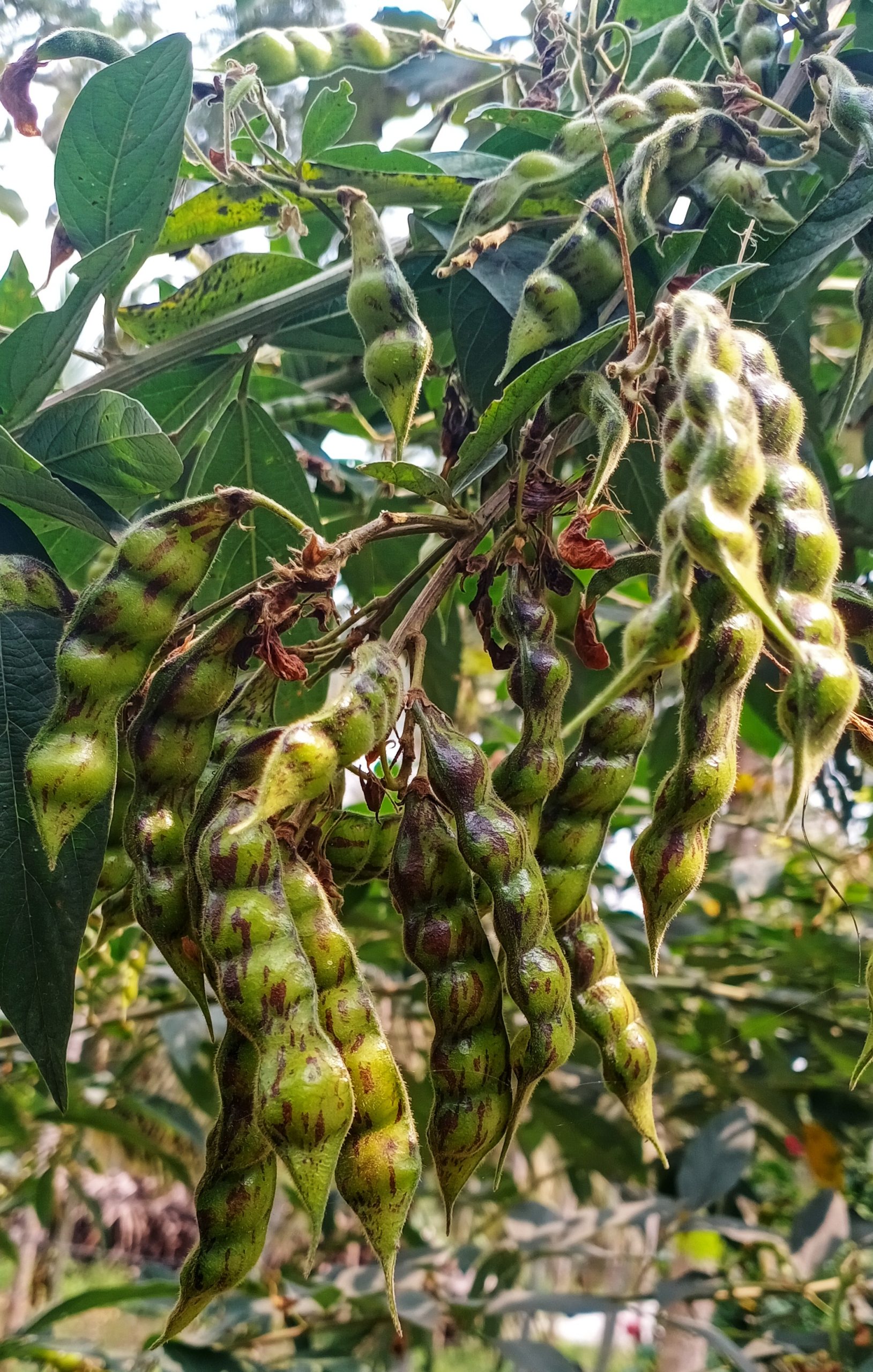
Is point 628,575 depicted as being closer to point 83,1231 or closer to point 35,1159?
point 35,1159

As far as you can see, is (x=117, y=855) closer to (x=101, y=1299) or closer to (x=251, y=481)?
(x=251, y=481)

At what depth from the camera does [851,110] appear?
35.7 inches

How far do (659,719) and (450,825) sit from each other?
1238 millimetres

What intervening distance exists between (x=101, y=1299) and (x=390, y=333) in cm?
160

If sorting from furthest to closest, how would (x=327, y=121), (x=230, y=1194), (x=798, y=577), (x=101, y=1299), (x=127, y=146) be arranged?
(x=101, y=1299) → (x=327, y=121) → (x=127, y=146) → (x=230, y=1194) → (x=798, y=577)

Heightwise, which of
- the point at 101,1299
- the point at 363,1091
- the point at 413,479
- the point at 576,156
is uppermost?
the point at 576,156

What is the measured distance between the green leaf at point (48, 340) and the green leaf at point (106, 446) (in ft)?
0.15

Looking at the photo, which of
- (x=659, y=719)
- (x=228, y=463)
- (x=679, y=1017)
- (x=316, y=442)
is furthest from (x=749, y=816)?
(x=228, y=463)

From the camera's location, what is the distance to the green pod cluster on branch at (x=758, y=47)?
1092 mm

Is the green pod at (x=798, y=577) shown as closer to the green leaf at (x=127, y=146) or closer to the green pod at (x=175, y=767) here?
the green pod at (x=175, y=767)

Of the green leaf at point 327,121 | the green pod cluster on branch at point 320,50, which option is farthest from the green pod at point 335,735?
the green pod cluster on branch at point 320,50

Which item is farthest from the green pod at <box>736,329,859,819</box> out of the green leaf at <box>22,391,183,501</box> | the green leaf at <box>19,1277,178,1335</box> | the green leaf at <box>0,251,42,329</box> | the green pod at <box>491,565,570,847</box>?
the green leaf at <box>19,1277,178,1335</box>

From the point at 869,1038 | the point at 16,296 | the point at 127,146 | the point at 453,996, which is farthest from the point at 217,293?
the point at 869,1038

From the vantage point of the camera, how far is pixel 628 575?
0.87 metres
